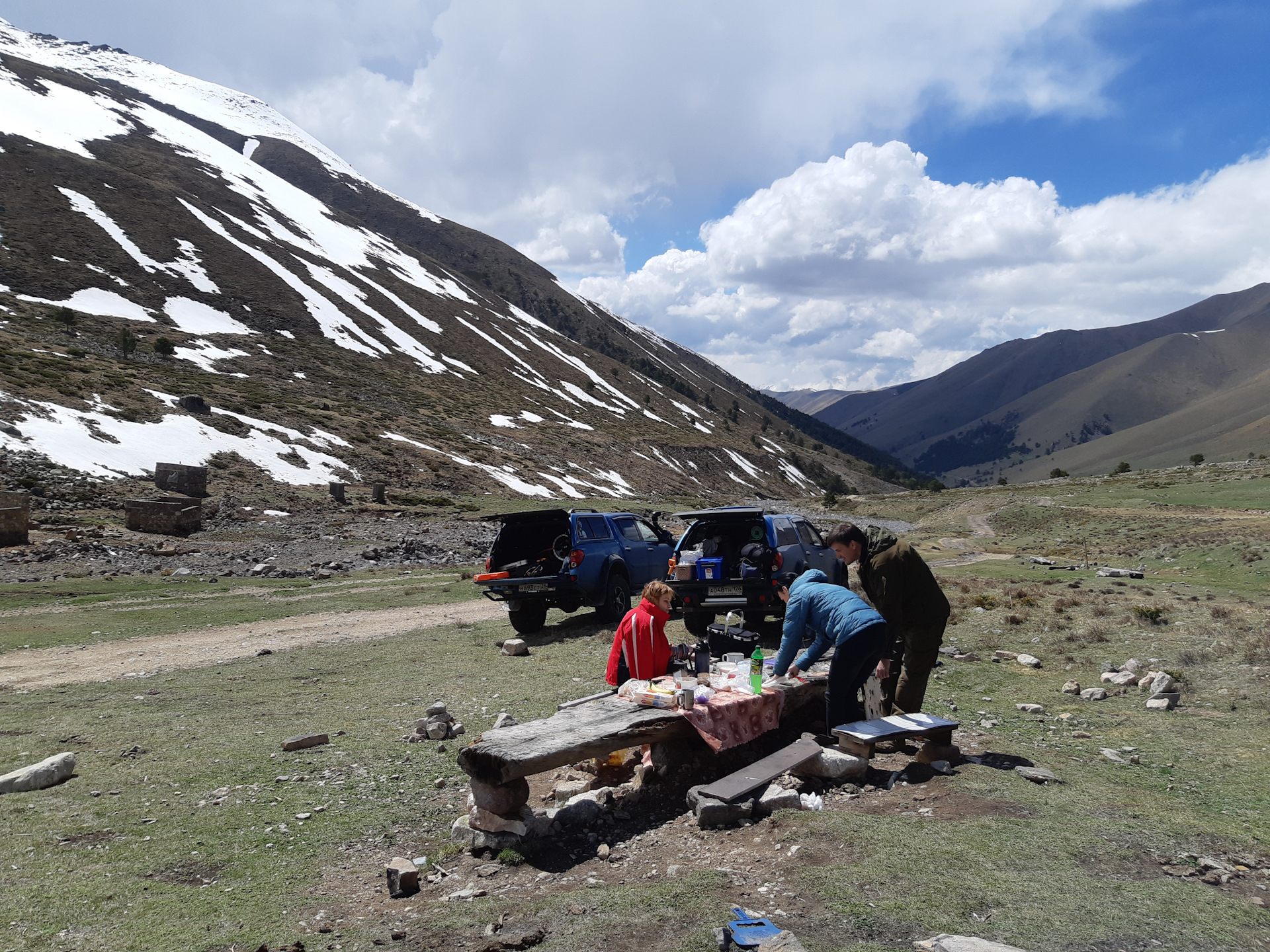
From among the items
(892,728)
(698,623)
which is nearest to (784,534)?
(698,623)

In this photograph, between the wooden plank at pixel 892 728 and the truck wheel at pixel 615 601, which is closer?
the wooden plank at pixel 892 728

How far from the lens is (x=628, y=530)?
16.6 meters

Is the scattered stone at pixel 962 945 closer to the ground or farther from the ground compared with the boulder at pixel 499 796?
closer to the ground

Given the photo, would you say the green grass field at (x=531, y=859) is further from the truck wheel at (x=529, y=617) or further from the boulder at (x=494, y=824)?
the truck wheel at (x=529, y=617)

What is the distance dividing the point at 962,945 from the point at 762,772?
2.60 meters

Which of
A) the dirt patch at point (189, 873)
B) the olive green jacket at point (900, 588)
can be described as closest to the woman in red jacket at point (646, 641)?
the olive green jacket at point (900, 588)

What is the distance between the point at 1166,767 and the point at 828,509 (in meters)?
72.9

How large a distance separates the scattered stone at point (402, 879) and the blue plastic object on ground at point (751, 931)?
2.31 metres

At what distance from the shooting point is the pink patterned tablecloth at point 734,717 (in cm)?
673

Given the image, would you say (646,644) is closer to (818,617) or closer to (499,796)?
(818,617)

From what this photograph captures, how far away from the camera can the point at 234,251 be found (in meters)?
88.9

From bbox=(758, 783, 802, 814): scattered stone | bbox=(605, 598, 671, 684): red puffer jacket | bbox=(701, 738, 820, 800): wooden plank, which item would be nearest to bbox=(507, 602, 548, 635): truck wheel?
bbox=(605, 598, 671, 684): red puffer jacket

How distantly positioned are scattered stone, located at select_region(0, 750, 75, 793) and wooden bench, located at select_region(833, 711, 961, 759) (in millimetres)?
7190

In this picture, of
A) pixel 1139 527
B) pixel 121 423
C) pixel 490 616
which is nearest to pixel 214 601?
pixel 490 616
